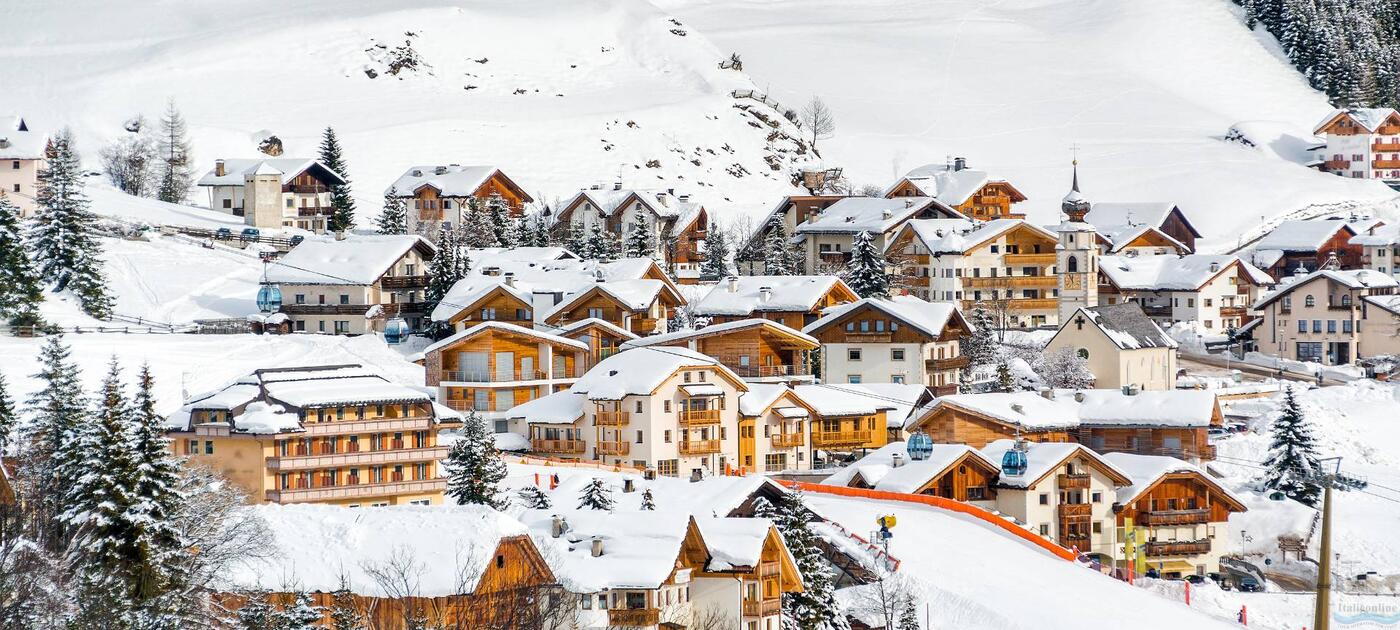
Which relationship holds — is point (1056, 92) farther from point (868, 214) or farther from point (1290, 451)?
point (1290, 451)

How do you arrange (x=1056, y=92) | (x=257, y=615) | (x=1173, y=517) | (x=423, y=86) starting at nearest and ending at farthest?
(x=257, y=615) < (x=1173, y=517) < (x=423, y=86) < (x=1056, y=92)

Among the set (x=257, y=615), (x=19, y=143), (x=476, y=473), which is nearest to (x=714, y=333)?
(x=476, y=473)

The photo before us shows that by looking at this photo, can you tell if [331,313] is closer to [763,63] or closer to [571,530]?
[571,530]

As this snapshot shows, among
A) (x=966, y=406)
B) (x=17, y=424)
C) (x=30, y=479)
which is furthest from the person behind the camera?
(x=966, y=406)

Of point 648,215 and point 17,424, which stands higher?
point 648,215

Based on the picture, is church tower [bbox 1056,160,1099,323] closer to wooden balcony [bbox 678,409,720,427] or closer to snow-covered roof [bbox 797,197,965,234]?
snow-covered roof [bbox 797,197,965,234]

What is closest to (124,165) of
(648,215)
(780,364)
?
(648,215)
